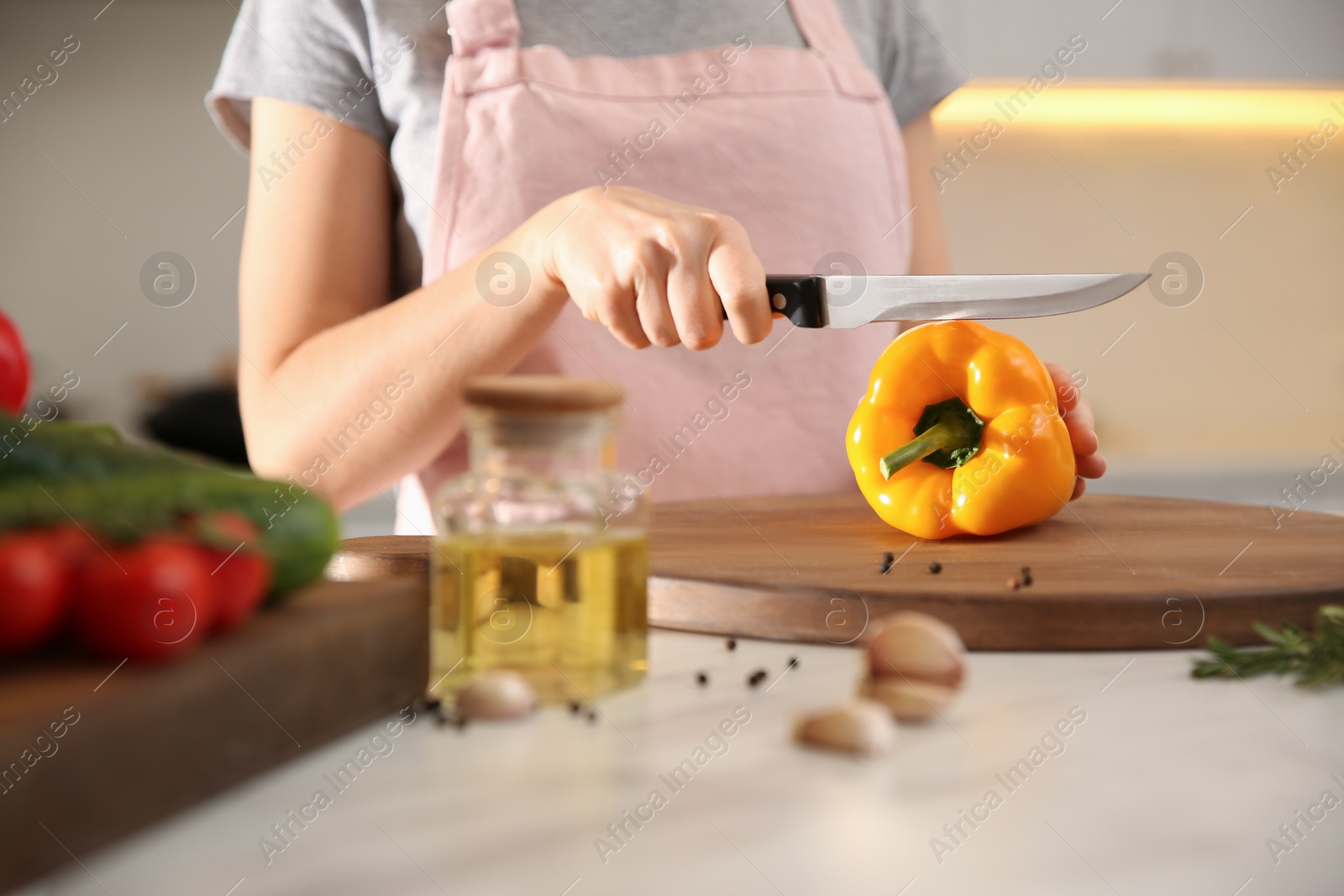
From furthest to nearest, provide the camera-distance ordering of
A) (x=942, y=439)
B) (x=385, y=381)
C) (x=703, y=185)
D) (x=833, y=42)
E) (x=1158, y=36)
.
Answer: (x=1158, y=36) < (x=833, y=42) < (x=703, y=185) < (x=385, y=381) < (x=942, y=439)

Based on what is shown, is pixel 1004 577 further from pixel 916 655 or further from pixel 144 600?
pixel 144 600

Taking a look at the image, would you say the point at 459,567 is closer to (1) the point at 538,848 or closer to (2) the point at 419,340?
(1) the point at 538,848

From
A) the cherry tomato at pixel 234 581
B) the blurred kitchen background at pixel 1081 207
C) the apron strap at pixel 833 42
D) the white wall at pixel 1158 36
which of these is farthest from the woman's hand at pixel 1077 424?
the white wall at pixel 1158 36

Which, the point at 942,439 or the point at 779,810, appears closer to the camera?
the point at 779,810

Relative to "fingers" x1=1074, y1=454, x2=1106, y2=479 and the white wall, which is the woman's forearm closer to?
"fingers" x1=1074, y1=454, x2=1106, y2=479

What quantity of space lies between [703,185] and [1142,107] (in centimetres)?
230

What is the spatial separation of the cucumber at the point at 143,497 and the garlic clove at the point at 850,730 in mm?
222

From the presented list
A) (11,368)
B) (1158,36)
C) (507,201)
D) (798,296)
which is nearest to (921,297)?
(798,296)

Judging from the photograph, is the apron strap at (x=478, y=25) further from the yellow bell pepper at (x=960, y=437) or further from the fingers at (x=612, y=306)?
the yellow bell pepper at (x=960, y=437)

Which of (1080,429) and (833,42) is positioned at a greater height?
(833,42)

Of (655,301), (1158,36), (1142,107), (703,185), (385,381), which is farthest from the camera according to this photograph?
(1142,107)

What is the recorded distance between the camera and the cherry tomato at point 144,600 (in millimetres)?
406

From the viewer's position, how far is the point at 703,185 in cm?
126

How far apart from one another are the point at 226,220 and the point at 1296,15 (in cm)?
274
